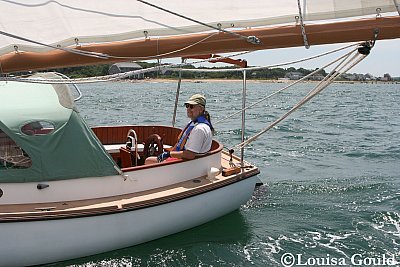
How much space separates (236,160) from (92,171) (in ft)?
8.45

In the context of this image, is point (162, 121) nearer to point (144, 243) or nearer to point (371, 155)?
point (371, 155)

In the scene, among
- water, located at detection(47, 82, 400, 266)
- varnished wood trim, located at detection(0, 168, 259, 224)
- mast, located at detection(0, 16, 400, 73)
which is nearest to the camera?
mast, located at detection(0, 16, 400, 73)

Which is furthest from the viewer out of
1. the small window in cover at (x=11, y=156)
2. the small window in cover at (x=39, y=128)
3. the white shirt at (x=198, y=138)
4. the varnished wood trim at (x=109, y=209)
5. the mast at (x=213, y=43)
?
the white shirt at (x=198, y=138)

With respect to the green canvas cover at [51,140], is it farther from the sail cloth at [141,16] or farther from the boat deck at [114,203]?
the sail cloth at [141,16]

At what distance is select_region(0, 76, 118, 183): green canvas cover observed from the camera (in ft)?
17.3

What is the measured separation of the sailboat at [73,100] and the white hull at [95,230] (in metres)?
0.01

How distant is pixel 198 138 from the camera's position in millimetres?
6352

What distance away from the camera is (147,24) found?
5.00m

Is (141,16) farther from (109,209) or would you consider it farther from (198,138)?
(109,209)

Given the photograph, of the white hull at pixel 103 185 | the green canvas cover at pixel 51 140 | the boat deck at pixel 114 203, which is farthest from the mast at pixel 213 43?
the boat deck at pixel 114 203

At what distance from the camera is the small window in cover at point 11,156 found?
208 inches

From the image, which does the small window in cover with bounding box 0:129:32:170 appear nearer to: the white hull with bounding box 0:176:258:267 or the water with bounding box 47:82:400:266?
the white hull with bounding box 0:176:258:267

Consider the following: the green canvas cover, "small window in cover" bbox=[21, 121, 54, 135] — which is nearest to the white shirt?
the green canvas cover

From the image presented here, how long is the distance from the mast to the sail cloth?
0.09 meters
